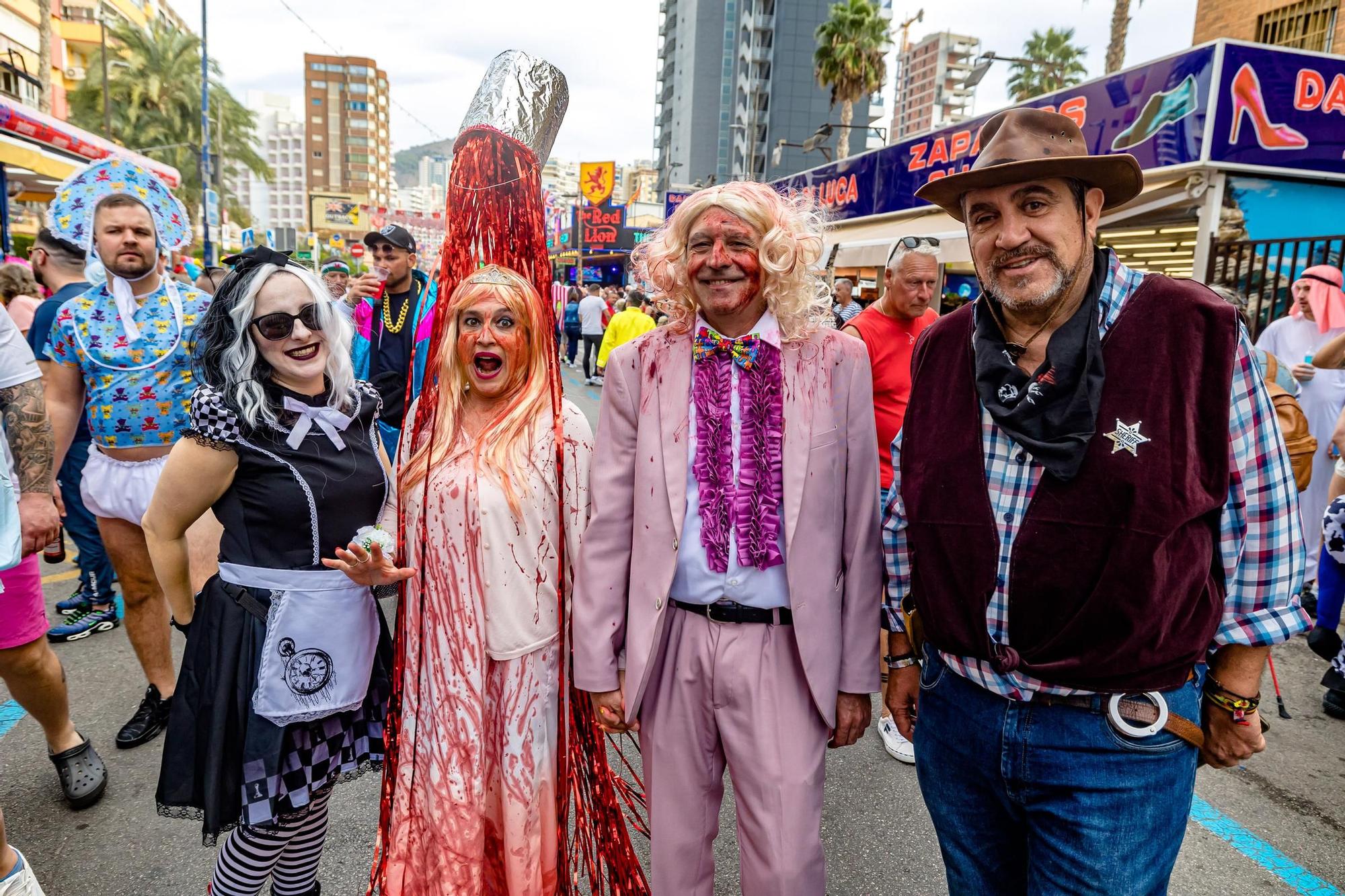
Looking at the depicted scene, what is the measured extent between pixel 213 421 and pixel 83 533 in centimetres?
337

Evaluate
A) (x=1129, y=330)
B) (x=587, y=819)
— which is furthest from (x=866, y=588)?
(x=587, y=819)

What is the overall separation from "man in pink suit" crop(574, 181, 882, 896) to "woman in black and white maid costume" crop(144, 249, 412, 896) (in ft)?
1.97

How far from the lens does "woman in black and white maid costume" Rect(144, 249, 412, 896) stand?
6.23 ft

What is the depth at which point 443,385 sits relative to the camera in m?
2.09

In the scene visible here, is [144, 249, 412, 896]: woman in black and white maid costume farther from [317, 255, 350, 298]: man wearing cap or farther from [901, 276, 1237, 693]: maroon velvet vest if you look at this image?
[317, 255, 350, 298]: man wearing cap

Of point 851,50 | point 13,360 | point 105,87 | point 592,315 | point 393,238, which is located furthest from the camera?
point 105,87

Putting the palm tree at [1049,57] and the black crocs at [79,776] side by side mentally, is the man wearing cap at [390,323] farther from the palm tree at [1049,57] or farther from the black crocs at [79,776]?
the palm tree at [1049,57]

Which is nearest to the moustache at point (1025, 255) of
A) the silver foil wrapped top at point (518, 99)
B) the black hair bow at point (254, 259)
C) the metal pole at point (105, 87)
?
the silver foil wrapped top at point (518, 99)

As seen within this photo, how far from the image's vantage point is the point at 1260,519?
1419mm

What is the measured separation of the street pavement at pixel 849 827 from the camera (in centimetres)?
248

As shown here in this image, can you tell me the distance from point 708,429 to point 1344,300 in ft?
17.2

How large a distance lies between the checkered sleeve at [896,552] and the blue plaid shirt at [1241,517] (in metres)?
0.27

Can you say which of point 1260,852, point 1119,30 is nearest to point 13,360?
point 1260,852

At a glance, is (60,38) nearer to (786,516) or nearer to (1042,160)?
(786,516)
